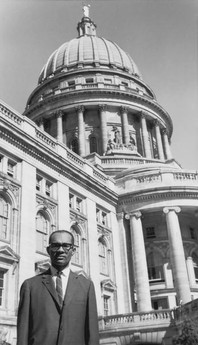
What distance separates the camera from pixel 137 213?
37875mm

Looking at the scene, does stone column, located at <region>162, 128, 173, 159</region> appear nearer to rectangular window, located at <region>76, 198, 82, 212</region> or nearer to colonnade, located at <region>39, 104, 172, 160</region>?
colonnade, located at <region>39, 104, 172, 160</region>

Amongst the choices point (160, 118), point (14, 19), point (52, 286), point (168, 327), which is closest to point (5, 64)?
point (14, 19)

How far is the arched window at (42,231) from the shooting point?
2847 cm

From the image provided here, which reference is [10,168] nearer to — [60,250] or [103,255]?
[103,255]

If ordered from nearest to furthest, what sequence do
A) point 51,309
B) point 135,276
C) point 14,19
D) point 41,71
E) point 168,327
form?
point 51,309 → point 14,19 → point 168,327 → point 135,276 → point 41,71

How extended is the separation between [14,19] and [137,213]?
28.1 metres

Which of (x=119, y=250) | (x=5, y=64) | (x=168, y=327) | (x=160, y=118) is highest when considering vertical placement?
(x=160, y=118)

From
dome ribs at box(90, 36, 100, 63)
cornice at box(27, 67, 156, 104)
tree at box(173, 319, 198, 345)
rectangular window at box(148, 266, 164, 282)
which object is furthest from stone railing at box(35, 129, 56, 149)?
dome ribs at box(90, 36, 100, 63)

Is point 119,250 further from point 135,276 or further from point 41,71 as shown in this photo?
point 41,71

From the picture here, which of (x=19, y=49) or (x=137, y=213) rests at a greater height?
(x=137, y=213)

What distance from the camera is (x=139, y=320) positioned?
2816 centimetres

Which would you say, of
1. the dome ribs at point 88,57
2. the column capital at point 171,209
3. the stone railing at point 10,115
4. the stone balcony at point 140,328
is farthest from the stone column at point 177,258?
the dome ribs at point 88,57

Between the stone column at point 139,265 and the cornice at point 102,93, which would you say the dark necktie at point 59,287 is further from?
the cornice at point 102,93

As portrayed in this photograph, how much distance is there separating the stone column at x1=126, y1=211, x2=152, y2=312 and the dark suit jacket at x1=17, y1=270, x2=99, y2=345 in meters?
31.0
